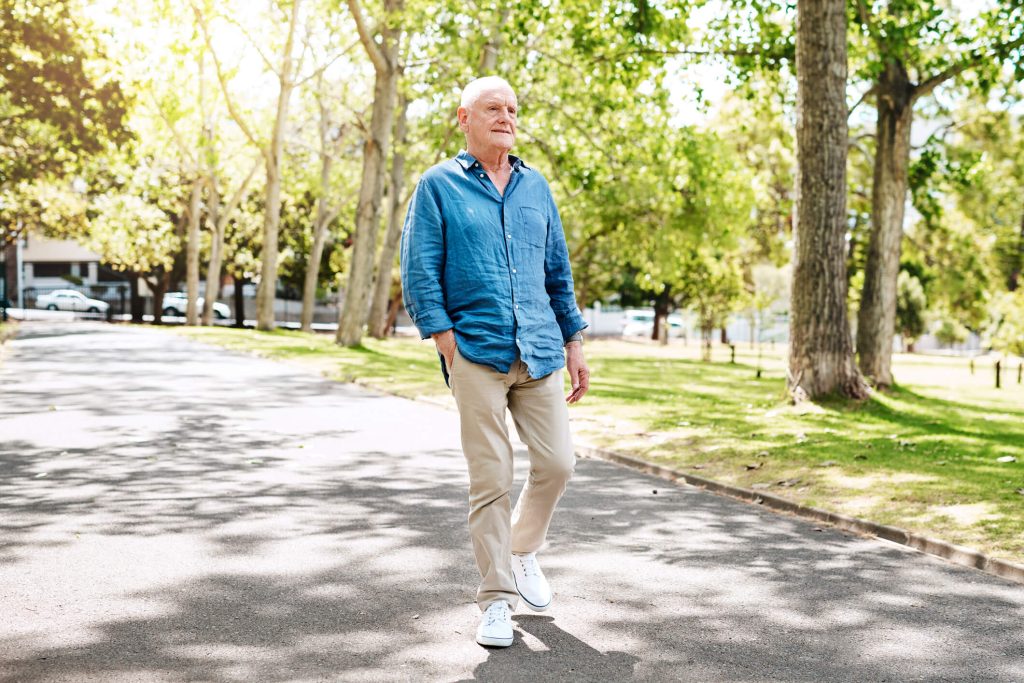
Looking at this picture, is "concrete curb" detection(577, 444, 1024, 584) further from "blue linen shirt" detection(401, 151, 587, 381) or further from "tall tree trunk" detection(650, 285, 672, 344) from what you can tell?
"tall tree trunk" detection(650, 285, 672, 344)

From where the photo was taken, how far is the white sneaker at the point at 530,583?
15.8 feet

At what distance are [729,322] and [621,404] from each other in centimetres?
1853

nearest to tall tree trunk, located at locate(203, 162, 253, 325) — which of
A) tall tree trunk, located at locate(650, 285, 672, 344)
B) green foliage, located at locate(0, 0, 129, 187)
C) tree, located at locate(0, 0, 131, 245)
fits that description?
tree, located at locate(0, 0, 131, 245)

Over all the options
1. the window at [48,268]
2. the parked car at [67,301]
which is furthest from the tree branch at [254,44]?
the window at [48,268]

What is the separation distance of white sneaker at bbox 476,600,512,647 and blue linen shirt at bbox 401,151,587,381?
0.91 m

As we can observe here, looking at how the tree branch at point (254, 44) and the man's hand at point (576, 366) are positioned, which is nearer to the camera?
the man's hand at point (576, 366)

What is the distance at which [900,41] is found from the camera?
15.9 metres

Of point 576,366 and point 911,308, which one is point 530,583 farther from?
point 911,308

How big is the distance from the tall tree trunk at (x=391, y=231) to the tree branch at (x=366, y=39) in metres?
4.64

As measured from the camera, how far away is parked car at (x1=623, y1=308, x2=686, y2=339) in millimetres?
64750

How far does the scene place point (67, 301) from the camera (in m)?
68.7

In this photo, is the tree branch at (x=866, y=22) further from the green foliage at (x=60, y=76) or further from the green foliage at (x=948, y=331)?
the green foliage at (x=948, y=331)

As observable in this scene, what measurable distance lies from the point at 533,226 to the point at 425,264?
1.64ft

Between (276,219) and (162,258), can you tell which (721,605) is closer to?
(276,219)
